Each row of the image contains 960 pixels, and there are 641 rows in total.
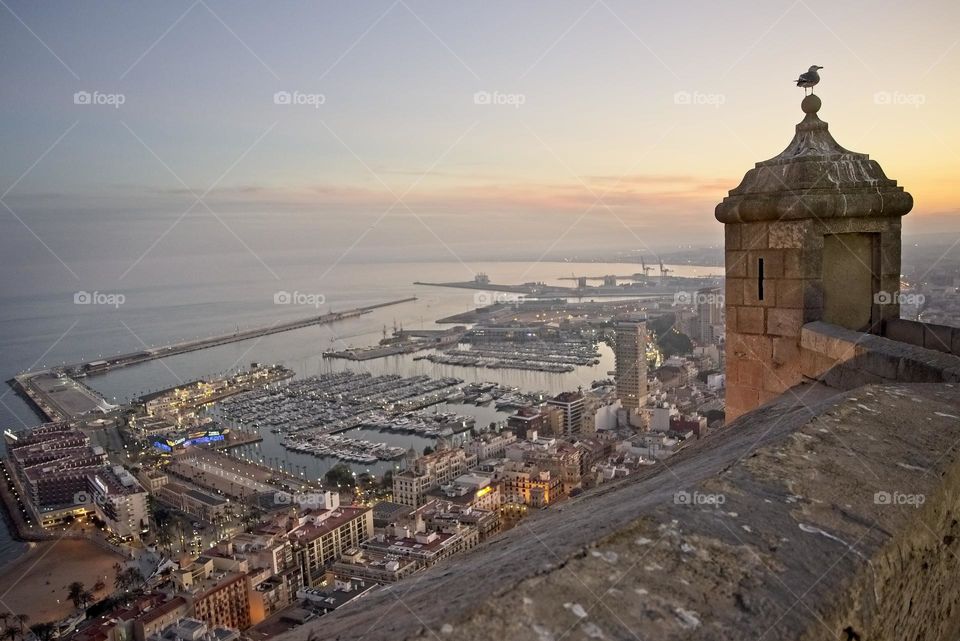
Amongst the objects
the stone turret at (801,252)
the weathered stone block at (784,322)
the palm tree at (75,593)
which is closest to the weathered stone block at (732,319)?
the stone turret at (801,252)

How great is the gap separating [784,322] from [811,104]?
3.17 ft

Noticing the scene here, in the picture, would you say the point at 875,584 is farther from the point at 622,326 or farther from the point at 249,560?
the point at 622,326

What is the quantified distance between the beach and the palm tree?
0.14 metres

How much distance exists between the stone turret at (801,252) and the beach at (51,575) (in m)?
13.3

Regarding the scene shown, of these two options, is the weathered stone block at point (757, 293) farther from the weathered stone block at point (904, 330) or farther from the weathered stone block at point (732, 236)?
the weathered stone block at point (904, 330)

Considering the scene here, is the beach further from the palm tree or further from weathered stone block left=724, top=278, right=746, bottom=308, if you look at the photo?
weathered stone block left=724, top=278, right=746, bottom=308

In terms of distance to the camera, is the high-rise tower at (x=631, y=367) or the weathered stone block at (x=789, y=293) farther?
the high-rise tower at (x=631, y=367)

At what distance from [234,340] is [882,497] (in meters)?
48.3

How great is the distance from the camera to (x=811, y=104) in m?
3.01

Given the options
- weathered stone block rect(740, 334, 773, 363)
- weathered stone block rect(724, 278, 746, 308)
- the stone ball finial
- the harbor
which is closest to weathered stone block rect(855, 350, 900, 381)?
weathered stone block rect(740, 334, 773, 363)

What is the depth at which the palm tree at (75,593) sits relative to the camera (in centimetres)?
1247

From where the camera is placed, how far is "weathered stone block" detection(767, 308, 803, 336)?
2.86 metres

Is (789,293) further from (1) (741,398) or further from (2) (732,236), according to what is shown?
(1) (741,398)

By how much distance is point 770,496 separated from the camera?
1.04 m
